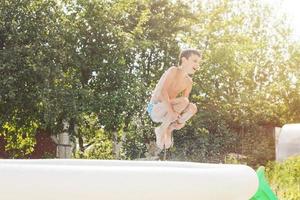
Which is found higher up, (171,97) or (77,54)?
(77,54)

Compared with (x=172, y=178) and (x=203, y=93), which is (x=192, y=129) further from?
(x=172, y=178)

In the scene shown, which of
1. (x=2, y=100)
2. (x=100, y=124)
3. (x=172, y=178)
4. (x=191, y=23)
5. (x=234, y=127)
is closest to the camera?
(x=172, y=178)

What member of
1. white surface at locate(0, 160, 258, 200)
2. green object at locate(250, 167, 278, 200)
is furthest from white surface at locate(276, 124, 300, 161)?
white surface at locate(0, 160, 258, 200)

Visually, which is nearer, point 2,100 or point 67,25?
point 2,100

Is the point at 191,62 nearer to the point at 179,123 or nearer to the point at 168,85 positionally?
the point at 168,85

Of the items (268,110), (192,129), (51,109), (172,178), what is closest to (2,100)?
(51,109)

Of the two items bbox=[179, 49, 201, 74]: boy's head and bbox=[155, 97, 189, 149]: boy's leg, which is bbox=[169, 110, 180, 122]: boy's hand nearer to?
bbox=[155, 97, 189, 149]: boy's leg

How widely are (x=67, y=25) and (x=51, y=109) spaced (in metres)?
2.95

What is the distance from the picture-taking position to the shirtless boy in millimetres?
7344

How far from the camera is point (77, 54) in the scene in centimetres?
1633

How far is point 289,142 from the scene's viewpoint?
11422mm

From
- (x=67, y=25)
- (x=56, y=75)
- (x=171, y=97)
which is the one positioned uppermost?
(x=67, y=25)

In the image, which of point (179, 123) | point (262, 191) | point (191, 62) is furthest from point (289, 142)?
point (262, 191)

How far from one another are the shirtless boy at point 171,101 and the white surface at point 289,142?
4086 mm
